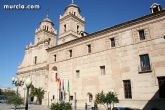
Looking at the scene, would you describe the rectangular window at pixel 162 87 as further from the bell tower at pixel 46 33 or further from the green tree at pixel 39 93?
the bell tower at pixel 46 33

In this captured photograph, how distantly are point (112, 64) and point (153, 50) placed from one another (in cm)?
Result: 579

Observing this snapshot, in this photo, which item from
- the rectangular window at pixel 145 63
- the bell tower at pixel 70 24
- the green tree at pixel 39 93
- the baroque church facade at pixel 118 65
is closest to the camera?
the baroque church facade at pixel 118 65

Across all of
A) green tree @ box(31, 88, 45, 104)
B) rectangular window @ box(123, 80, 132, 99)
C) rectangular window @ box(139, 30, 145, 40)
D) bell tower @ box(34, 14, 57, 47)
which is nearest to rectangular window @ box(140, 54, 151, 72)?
rectangular window @ box(139, 30, 145, 40)

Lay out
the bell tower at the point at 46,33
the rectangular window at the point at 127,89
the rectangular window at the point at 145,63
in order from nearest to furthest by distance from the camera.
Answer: the rectangular window at the point at 145,63 < the rectangular window at the point at 127,89 < the bell tower at the point at 46,33

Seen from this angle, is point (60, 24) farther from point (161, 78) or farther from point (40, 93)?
point (161, 78)

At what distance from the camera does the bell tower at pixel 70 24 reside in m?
41.8

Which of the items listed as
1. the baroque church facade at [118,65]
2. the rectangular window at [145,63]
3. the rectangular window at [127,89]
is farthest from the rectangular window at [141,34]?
the rectangular window at [127,89]

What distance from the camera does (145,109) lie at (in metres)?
21.0

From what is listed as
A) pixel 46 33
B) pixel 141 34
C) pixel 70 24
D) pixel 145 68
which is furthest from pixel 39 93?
pixel 141 34

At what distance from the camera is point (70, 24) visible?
139 feet

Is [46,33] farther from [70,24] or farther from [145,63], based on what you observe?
[145,63]

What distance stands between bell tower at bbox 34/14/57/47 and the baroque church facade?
15.1 m

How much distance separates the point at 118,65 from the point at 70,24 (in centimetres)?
2125

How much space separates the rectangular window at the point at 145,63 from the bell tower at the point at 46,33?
1199 inches
